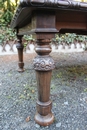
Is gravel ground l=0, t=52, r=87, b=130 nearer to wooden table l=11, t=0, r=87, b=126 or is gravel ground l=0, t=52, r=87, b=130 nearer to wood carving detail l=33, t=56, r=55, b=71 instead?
wooden table l=11, t=0, r=87, b=126

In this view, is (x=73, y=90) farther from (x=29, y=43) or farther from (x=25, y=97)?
(x=29, y=43)

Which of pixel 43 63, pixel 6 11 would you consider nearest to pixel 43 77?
pixel 43 63

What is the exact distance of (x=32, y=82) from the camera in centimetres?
184

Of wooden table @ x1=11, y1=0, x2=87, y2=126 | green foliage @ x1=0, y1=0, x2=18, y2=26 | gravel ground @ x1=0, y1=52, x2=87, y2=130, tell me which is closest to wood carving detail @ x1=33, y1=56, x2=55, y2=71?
wooden table @ x1=11, y1=0, x2=87, y2=126

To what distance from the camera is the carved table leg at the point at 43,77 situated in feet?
2.68

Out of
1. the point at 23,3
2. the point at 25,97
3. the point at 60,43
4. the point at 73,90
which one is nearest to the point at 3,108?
the point at 25,97

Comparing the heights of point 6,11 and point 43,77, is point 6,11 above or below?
above

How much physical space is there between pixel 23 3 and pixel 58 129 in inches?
34.1

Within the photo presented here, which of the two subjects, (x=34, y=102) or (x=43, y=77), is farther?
(x=34, y=102)

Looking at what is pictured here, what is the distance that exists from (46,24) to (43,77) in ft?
1.13

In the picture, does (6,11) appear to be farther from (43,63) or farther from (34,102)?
(43,63)

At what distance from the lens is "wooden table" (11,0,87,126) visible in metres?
0.68

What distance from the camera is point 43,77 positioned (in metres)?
0.86

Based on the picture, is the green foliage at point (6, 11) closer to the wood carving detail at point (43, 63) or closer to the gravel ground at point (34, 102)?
the gravel ground at point (34, 102)
